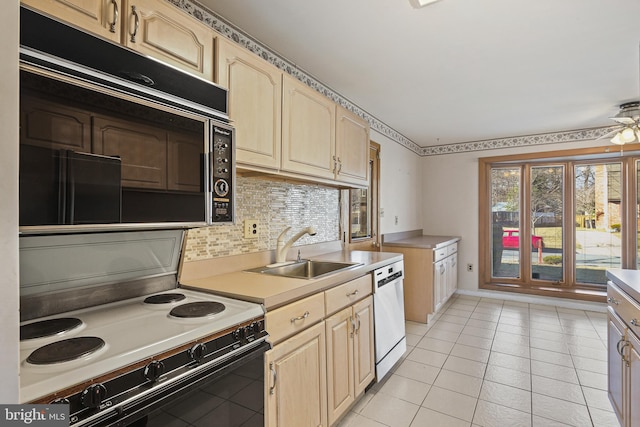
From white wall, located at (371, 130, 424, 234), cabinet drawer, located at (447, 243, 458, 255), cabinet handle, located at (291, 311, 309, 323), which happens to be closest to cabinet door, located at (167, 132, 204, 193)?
cabinet handle, located at (291, 311, 309, 323)

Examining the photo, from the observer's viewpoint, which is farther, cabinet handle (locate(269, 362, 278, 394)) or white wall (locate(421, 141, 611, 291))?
white wall (locate(421, 141, 611, 291))

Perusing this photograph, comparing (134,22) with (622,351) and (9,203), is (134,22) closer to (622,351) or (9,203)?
(9,203)

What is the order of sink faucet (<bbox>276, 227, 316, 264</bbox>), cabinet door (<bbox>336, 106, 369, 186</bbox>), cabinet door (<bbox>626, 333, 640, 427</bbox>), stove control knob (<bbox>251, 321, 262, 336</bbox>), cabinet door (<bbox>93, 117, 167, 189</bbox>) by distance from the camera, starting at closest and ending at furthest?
cabinet door (<bbox>93, 117, 167, 189</bbox>) < stove control knob (<bbox>251, 321, 262, 336</bbox>) < cabinet door (<bbox>626, 333, 640, 427</bbox>) < sink faucet (<bbox>276, 227, 316, 264</bbox>) < cabinet door (<bbox>336, 106, 369, 186</bbox>)

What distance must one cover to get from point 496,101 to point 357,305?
2435mm

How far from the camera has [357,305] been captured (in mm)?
1986

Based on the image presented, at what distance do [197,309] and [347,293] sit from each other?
0.92 metres

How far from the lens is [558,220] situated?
436 cm

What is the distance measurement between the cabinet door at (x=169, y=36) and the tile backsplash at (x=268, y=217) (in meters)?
0.70

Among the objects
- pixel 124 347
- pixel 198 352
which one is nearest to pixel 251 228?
pixel 198 352

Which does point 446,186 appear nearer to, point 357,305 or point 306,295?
point 357,305

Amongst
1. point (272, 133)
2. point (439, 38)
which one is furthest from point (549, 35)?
point (272, 133)

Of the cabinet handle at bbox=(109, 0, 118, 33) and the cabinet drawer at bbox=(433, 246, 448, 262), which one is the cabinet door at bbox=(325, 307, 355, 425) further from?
the cabinet drawer at bbox=(433, 246, 448, 262)

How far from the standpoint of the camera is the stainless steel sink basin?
201 centimetres

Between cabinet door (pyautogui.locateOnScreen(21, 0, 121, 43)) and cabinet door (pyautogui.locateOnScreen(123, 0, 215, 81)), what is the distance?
0.03 metres
